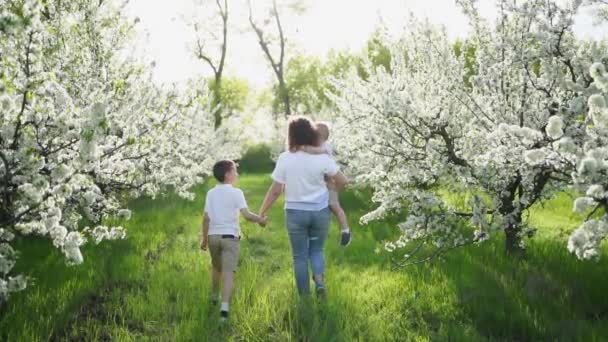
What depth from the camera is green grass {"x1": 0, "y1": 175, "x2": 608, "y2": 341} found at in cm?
476

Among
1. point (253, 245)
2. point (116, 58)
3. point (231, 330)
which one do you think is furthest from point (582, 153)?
point (116, 58)

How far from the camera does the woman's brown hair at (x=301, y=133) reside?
17.8 ft

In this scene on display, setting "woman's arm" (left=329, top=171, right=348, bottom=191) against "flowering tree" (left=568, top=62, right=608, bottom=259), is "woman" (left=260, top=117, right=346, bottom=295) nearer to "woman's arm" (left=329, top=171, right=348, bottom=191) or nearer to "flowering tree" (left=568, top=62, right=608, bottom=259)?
"woman's arm" (left=329, top=171, right=348, bottom=191)

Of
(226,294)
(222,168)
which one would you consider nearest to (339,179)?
(222,168)

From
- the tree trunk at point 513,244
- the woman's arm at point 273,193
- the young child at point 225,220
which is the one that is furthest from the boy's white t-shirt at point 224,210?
the tree trunk at point 513,244

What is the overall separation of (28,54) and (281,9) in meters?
33.5

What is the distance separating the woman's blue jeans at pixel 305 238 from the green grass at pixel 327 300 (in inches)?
11.5

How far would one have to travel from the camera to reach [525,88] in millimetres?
6285

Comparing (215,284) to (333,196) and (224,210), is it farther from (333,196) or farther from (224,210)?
(333,196)

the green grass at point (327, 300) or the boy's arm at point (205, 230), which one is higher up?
the boy's arm at point (205, 230)

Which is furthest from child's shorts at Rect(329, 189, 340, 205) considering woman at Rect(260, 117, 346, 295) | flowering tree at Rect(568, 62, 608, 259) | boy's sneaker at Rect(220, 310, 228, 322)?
flowering tree at Rect(568, 62, 608, 259)

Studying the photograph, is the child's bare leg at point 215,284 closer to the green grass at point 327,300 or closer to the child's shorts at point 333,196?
the green grass at point 327,300

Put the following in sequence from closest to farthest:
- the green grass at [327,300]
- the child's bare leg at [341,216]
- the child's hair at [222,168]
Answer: the green grass at [327,300] < the child's hair at [222,168] < the child's bare leg at [341,216]

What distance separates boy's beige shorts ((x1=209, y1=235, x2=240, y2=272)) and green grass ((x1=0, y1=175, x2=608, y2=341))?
0.41m
